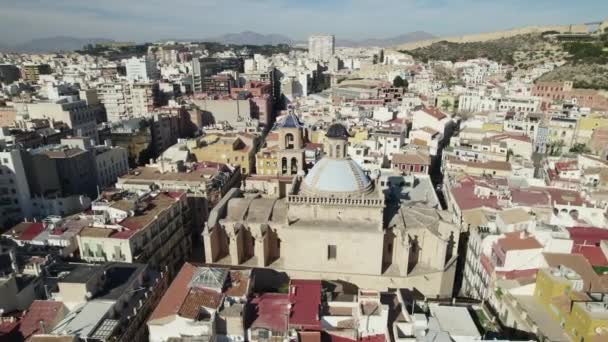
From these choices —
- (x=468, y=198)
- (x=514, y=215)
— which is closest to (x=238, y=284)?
(x=514, y=215)

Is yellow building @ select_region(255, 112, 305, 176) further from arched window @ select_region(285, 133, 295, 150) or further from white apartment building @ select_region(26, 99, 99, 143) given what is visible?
white apartment building @ select_region(26, 99, 99, 143)

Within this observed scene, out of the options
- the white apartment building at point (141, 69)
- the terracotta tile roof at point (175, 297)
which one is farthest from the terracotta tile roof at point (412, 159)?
the white apartment building at point (141, 69)

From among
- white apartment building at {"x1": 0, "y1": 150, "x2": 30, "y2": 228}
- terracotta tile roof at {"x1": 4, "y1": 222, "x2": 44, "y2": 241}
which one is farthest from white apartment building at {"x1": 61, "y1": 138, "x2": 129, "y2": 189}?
terracotta tile roof at {"x1": 4, "y1": 222, "x2": 44, "y2": 241}

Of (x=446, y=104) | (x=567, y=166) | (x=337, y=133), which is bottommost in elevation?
(x=567, y=166)

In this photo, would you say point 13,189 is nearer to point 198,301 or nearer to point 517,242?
point 198,301

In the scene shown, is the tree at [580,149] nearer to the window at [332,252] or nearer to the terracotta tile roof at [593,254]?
the terracotta tile roof at [593,254]

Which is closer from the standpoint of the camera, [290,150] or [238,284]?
[238,284]
